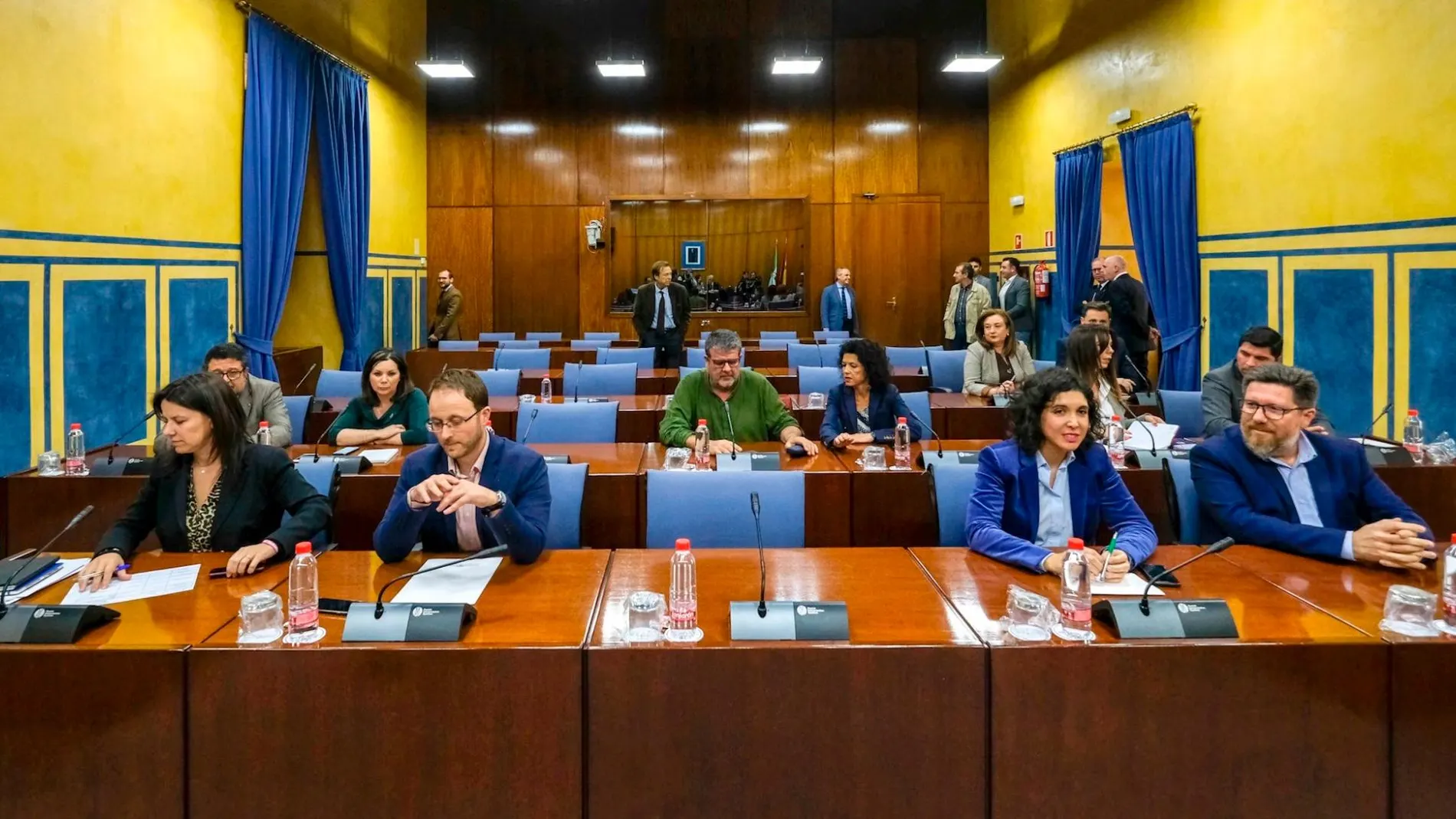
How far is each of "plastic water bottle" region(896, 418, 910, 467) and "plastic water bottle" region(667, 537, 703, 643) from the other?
178cm

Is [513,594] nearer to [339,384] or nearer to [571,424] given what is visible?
[571,424]

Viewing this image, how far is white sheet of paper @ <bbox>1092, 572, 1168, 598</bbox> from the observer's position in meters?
2.17

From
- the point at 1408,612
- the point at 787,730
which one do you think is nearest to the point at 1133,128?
the point at 1408,612

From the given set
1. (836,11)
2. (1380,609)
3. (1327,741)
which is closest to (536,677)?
(1327,741)

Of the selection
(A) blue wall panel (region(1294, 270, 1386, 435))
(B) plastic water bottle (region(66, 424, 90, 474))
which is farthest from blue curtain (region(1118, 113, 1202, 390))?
(B) plastic water bottle (region(66, 424, 90, 474))

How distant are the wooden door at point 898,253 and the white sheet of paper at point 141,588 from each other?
10.8 m

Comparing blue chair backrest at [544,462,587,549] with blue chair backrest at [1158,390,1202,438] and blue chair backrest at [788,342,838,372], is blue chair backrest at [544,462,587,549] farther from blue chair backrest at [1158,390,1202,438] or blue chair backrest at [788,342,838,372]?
blue chair backrest at [788,342,838,372]

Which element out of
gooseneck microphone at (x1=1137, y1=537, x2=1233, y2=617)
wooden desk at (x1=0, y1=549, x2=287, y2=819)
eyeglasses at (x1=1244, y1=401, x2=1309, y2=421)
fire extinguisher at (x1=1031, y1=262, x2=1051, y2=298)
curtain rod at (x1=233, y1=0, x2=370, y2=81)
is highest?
curtain rod at (x1=233, y1=0, x2=370, y2=81)

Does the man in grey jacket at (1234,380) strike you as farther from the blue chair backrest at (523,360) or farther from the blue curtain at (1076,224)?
the blue curtain at (1076,224)

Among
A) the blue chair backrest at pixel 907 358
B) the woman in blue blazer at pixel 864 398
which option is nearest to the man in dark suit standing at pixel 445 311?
the blue chair backrest at pixel 907 358

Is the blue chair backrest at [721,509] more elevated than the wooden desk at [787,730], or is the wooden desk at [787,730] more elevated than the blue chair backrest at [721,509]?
the blue chair backrest at [721,509]

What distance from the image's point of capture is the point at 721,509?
295cm

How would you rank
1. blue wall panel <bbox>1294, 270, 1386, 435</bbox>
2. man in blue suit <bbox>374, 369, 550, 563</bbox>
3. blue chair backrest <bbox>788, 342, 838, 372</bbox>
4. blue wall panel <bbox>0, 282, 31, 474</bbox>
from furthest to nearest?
blue chair backrest <bbox>788, 342, 838, 372</bbox> → blue wall panel <bbox>1294, 270, 1386, 435</bbox> → blue wall panel <bbox>0, 282, 31, 474</bbox> → man in blue suit <bbox>374, 369, 550, 563</bbox>

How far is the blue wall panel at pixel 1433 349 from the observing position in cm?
505
